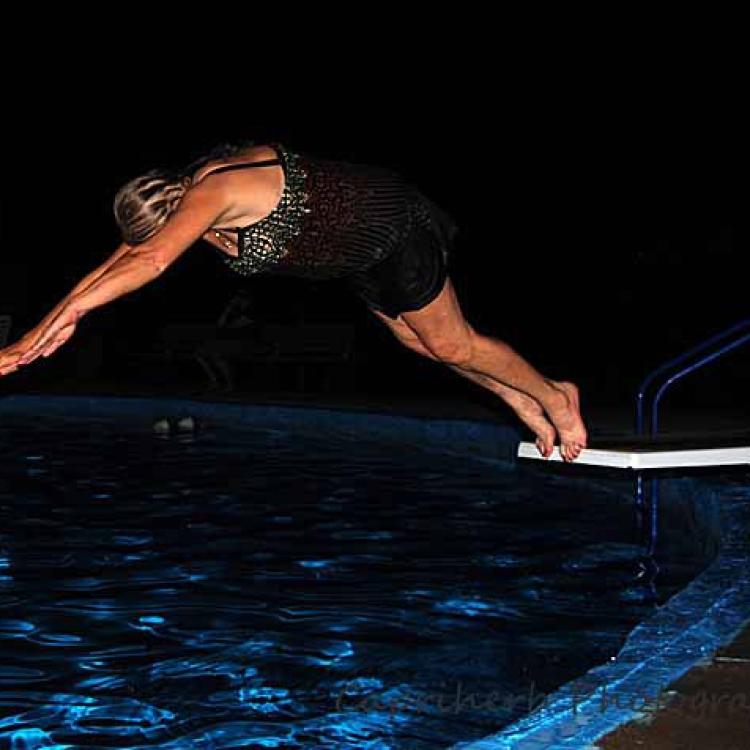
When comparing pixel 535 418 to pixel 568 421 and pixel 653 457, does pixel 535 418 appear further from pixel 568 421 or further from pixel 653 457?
pixel 653 457

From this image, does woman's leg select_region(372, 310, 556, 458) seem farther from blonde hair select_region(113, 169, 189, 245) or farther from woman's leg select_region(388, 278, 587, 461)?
blonde hair select_region(113, 169, 189, 245)

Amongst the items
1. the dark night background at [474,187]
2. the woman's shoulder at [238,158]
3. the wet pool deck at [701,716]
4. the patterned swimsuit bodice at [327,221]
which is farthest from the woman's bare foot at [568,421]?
the dark night background at [474,187]

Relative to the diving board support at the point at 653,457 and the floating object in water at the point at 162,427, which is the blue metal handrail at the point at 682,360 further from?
the floating object in water at the point at 162,427

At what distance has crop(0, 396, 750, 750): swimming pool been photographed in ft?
12.9

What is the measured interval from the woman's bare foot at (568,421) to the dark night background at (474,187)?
450 inches

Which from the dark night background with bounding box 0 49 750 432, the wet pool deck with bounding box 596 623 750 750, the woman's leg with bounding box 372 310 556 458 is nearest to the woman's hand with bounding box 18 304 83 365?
the wet pool deck with bounding box 596 623 750 750

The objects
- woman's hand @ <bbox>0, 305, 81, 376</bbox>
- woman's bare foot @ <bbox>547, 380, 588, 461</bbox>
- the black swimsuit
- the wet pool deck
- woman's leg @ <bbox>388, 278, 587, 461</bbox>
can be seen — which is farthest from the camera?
woman's bare foot @ <bbox>547, 380, 588, 461</bbox>

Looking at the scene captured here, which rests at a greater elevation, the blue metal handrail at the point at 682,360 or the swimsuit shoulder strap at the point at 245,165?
the swimsuit shoulder strap at the point at 245,165

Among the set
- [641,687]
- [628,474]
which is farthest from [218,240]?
[628,474]

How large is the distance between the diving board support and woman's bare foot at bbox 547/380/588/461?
5 centimetres

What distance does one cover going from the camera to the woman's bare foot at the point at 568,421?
16.9 ft

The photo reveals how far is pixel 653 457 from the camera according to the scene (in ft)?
16.5

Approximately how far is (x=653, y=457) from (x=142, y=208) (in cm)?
238

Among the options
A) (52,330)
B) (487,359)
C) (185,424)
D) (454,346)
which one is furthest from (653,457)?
(185,424)
